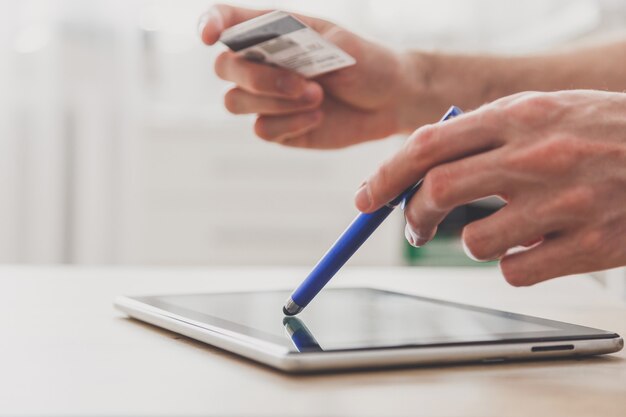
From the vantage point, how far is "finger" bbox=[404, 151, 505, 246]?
17.0 inches

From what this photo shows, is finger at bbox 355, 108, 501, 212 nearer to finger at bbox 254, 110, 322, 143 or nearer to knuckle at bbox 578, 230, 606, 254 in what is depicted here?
knuckle at bbox 578, 230, 606, 254

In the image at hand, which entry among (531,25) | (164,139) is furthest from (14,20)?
(531,25)

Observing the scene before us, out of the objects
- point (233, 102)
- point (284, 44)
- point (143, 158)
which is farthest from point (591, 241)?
point (143, 158)

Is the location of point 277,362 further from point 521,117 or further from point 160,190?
point 160,190

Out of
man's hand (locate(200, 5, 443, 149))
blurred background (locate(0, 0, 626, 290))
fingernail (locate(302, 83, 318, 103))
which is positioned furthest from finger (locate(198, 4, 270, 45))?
Result: blurred background (locate(0, 0, 626, 290))

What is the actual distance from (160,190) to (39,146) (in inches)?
12.9

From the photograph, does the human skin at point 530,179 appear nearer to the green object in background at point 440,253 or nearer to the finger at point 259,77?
the finger at point 259,77

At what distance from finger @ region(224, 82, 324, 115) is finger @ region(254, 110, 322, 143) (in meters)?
0.01

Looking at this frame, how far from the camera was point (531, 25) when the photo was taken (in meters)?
2.43

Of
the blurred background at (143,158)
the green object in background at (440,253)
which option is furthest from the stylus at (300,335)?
the green object in background at (440,253)

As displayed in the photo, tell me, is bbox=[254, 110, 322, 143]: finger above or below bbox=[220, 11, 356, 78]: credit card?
below

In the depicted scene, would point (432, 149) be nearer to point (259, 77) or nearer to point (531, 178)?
point (531, 178)

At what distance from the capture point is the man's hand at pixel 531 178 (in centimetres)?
43

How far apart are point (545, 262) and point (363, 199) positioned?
106mm
